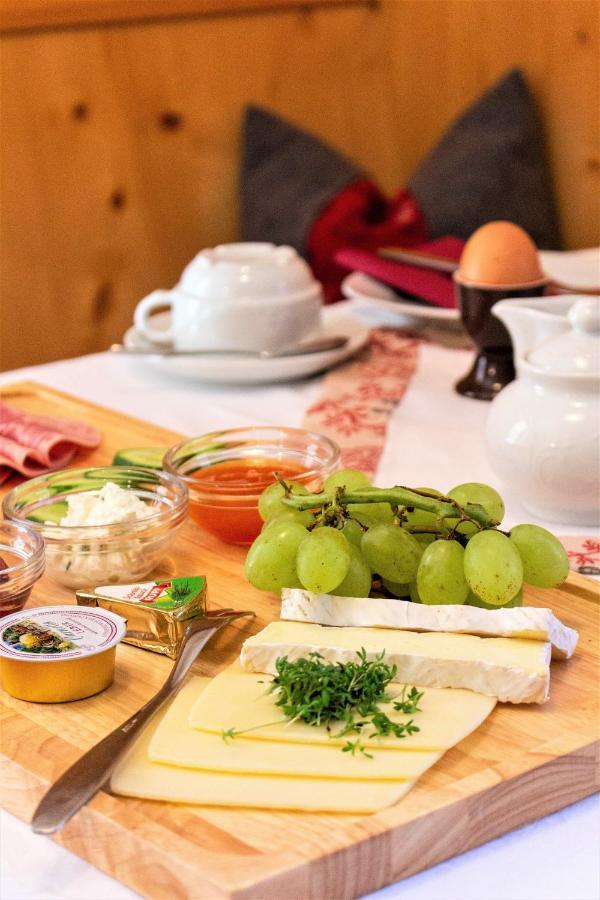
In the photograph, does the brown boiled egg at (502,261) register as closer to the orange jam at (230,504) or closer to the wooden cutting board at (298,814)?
the orange jam at (230,504)

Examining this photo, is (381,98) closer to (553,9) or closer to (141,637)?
(553,9)

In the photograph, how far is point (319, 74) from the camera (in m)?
3.03

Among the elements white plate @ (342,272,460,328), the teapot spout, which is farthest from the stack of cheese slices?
white plate @ (342,272,460,328)

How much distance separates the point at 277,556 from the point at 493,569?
0.18 metres

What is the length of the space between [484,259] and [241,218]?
1527 millimetres

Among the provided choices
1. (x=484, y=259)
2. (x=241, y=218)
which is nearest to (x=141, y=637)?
(x=484, y=259)

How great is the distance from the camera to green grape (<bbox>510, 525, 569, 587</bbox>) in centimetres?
93

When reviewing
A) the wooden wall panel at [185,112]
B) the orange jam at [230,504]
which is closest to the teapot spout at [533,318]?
the orange jam at [230,504]

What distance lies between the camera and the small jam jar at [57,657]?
84cm

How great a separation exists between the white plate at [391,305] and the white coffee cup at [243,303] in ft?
0.56

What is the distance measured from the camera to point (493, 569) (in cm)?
86

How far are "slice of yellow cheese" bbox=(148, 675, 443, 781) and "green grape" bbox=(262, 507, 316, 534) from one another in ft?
0.78

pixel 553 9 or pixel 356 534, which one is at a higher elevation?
pixel 553 9

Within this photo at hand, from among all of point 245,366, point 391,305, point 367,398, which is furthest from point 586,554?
point 391,305
